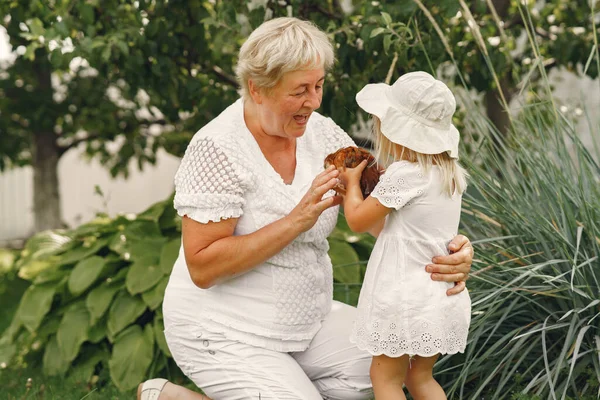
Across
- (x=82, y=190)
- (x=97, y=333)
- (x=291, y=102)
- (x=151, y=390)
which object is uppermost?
(x=291, y=102)

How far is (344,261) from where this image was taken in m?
4.50

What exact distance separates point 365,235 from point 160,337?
126 centimetres

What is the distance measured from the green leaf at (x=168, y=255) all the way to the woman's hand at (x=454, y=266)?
72.7 inches

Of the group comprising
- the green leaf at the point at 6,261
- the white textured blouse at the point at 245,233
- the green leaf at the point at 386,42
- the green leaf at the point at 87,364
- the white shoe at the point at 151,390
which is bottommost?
the green leaf at the point at 6,261

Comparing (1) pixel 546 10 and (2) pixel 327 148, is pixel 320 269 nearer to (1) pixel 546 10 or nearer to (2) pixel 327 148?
(2) pixel 327 148

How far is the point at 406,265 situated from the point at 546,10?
121 inches

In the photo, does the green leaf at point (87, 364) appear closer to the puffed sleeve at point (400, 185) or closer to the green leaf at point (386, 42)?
the green leaf at point (386, 42)

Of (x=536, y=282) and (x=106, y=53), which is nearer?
(x=536, y=282)

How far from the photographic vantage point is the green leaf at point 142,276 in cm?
435

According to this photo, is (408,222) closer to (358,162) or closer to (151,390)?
(358,162)

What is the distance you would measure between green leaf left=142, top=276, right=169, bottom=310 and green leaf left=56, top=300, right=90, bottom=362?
0.36 metres

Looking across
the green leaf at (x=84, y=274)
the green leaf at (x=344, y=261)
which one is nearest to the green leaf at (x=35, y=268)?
the green leaf at (x=84, y=274)

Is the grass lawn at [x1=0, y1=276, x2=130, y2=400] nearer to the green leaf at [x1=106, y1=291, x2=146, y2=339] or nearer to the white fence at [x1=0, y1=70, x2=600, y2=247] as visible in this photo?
the green leaf at [x1=106, y1=291, x2=146, y2=339]

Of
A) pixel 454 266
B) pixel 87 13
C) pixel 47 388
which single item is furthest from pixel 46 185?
pixel 454 266
